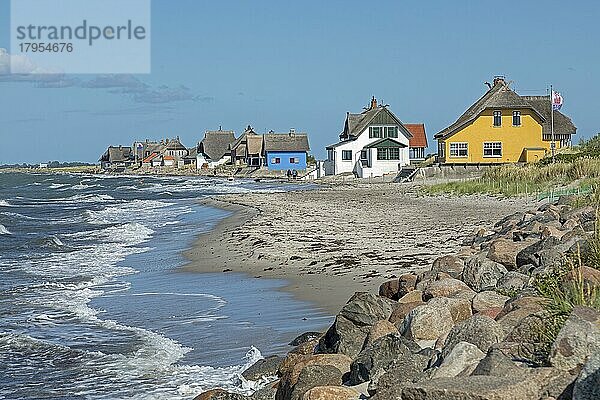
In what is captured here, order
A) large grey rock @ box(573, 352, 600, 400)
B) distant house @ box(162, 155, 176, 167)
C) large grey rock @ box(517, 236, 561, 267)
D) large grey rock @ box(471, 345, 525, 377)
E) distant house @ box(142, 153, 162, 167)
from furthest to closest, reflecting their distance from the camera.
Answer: distant house @ box(142, 153, 162, 167) → distant house @ box(162, 155, 176, 167) → large grey rock @ box(517, 236, 561, 267) → large grey rock @ box(471, 345, 525, 377) → large grey rock @ box(573, 352, 600, 400)

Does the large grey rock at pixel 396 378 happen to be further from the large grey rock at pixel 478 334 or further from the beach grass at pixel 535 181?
the beach grass at pixel 535 181

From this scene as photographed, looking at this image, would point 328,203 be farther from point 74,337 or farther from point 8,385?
point 8,385

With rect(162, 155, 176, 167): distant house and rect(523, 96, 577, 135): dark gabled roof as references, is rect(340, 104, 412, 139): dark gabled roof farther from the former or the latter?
rect(162, 155, 176, 167): distant house

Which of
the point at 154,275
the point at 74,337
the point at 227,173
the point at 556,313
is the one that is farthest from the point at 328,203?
the point at 227,173

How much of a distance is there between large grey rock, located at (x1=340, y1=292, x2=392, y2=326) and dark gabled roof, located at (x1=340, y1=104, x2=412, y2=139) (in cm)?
6158

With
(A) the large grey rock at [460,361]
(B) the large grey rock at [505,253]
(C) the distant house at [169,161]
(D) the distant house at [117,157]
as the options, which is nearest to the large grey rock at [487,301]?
(A) the large grey rock at [460,361]

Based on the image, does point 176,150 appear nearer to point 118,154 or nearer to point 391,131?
point 118,154

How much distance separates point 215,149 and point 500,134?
73277mm

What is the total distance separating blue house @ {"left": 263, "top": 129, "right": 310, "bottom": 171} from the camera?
95.2m

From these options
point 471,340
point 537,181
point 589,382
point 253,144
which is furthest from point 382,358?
point 253,144

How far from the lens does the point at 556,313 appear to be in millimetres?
6160

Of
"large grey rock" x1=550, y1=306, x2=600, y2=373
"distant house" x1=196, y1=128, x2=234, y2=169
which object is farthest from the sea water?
"distant house" x1=196, y1=128, x2=234, y2=169

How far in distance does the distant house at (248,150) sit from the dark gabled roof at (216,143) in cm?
Answer: 554

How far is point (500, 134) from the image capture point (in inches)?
2104
